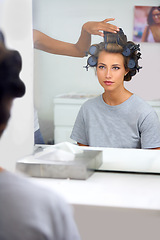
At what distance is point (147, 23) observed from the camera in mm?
958

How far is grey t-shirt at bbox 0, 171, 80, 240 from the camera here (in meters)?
0.48

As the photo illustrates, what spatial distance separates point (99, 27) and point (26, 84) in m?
0.27

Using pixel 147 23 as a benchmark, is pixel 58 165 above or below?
below

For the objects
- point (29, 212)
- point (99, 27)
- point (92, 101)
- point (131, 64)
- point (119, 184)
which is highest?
point (99, 27)

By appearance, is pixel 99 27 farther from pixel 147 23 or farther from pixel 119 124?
pixel 119 124

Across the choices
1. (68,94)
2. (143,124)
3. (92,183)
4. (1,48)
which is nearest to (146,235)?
(92,183)

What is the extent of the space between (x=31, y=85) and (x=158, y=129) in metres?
0.40

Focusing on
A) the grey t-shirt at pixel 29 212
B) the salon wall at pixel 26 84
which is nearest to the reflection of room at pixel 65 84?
the salon wall at pixel 26 84

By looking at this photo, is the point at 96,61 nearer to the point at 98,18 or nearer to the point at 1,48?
the point at 98,18

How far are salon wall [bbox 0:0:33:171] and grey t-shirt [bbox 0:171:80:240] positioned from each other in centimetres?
43

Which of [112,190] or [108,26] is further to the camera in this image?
[108,26]

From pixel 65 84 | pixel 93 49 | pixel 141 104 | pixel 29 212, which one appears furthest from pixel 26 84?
pixel 29 212

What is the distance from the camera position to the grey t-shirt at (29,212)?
48 centimetres

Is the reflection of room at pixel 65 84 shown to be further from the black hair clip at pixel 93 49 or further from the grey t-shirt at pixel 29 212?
the grey t-shirt at pixel 29 212
